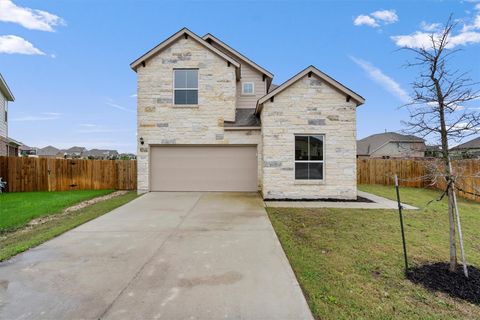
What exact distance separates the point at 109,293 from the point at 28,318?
2.53ft

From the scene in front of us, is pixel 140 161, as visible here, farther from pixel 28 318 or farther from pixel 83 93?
pixel 83 93

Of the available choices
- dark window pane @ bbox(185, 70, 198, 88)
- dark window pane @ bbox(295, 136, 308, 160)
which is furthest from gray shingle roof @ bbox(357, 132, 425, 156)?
dark window pane @ bbox(185, 70, 198, 88)

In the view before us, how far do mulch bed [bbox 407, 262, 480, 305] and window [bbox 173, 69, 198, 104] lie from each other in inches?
410

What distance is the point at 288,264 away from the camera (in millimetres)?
4066

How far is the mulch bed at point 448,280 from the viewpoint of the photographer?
3.34 meters

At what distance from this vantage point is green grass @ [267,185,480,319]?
2.94 m

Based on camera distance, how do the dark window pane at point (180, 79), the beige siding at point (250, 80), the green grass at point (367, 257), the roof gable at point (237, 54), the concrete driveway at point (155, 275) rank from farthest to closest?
the beige siding at point (250, 80), the roof gable at point (237, 54), the dark window pane at point (180, 79), the green grass at point (367, 257), the concrete driveway at point (155, 275)

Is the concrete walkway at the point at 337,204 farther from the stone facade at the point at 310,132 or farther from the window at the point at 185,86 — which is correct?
the window at the point at 185,86

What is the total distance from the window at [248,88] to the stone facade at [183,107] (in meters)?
2.44

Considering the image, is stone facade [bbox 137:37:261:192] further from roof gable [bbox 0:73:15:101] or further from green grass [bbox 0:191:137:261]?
roof gable [bbox 0:73:15:101]

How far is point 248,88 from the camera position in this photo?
14.4 meters

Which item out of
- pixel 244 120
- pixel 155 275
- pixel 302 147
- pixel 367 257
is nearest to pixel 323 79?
pixel 302 147

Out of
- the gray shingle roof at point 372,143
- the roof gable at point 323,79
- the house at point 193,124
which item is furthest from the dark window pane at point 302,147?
the gray shingle roof at point 372,143

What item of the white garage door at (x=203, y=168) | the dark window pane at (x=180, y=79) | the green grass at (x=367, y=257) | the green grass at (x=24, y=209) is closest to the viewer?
the green grass at (x=367, y=257)
